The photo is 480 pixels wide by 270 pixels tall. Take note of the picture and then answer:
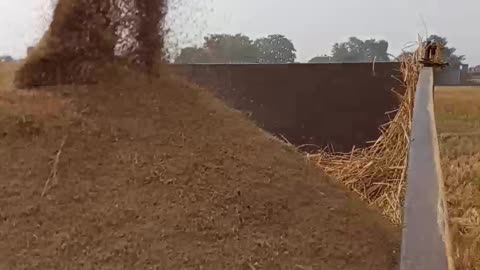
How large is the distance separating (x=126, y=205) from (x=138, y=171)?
0.12 m

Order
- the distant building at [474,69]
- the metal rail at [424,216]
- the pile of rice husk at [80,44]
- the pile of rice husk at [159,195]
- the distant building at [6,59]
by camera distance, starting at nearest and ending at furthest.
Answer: the metal rail at [424,216], the pile of rice husk at [159,195], the pile of rice husk at [80,44], the distant building at [6,59], the distant building at [474,69]

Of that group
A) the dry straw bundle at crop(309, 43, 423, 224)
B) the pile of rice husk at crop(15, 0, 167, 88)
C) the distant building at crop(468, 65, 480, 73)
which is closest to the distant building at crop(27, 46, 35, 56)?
the pile of rice husk at crop(15, 0, 167, 88)

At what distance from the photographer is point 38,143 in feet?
5.35

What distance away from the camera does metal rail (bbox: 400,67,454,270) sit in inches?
35.7

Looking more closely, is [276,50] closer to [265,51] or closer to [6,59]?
[265,51]

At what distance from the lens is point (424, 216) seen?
1.05 meters

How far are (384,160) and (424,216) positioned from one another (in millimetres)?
2069

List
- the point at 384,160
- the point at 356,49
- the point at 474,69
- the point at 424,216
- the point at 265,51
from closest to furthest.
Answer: the point at 424,216, the point at 384,160, the point at 265,51, the point at 356,49, the point at 474,69

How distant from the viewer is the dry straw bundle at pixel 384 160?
2793 millimetres

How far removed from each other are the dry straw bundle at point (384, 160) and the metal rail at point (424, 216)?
1157 millimetres

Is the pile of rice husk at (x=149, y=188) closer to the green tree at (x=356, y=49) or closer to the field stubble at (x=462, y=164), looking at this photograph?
the field stubble at (x=462, y=164)

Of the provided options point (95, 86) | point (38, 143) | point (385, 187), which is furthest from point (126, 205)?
point (385, 187)

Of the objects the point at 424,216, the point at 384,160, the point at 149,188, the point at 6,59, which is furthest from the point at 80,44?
the point at 384,160

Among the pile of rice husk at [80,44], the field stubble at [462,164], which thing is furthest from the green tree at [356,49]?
the pile of rice husk at [80,44]
